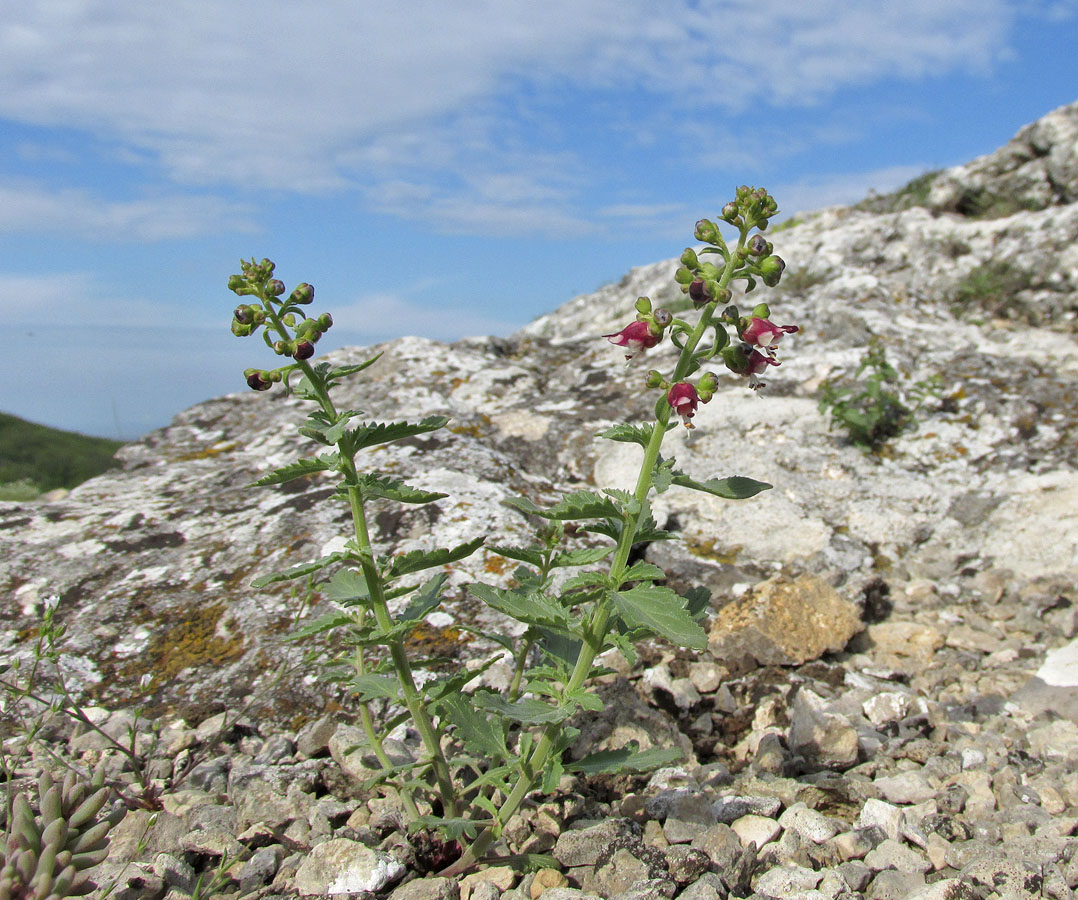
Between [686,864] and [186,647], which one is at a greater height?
[186,647]

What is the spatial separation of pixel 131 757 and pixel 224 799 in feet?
1.32

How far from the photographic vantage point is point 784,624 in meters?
4.23

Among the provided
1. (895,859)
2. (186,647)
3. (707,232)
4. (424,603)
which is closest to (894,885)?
(895,859)

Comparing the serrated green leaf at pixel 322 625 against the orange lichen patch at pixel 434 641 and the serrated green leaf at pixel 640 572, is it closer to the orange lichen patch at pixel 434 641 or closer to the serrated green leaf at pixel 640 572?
the serrated green leaf at pixel 640 572

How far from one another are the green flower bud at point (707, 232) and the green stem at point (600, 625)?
0.13 metres

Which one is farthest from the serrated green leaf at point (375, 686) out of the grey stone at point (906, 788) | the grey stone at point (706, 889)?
the grey stone at point (906, 788)

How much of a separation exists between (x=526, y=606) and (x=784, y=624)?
225 centimetres

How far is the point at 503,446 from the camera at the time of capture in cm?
628

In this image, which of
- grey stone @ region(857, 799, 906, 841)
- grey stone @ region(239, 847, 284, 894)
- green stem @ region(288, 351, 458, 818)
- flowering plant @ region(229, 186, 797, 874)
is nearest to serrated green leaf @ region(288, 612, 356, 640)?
flowering plant @ region(229, 186, 797, 874)

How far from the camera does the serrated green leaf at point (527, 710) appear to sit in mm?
2412

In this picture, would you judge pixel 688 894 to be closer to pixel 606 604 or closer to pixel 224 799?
pixel 606 604

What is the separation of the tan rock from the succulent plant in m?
2.97

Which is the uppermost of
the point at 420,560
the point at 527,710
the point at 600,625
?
the point at 420,560

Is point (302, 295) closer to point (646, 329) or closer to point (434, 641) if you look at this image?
point (646, 329)
